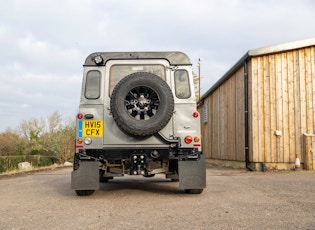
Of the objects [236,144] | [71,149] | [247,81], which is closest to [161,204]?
[247,81]

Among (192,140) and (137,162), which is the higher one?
(192,140)

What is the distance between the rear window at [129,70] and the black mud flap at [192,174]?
6.00 feet

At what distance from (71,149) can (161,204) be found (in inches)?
894

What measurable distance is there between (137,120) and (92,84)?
1.32 metres

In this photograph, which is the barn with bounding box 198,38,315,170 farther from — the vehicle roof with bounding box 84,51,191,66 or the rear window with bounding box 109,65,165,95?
the rear window with bounding box 109,65,165,95

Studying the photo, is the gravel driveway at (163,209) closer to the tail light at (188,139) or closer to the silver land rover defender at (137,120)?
the silver land rover defender at (137,120)

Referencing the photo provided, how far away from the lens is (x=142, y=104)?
24.2ft

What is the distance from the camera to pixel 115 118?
7.23m

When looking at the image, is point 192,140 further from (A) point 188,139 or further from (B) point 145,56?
(B) point 145,56

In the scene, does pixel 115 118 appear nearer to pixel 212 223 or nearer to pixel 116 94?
pixel 116 94

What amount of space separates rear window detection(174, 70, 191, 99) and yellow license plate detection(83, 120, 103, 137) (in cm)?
170

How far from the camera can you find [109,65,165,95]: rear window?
25.7 ft

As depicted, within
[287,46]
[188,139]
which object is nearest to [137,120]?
[188,139]

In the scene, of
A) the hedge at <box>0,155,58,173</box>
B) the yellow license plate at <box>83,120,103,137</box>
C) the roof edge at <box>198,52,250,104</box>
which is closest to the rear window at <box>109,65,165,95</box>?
the yellow license plate at <box>83,120,103,137</box>
